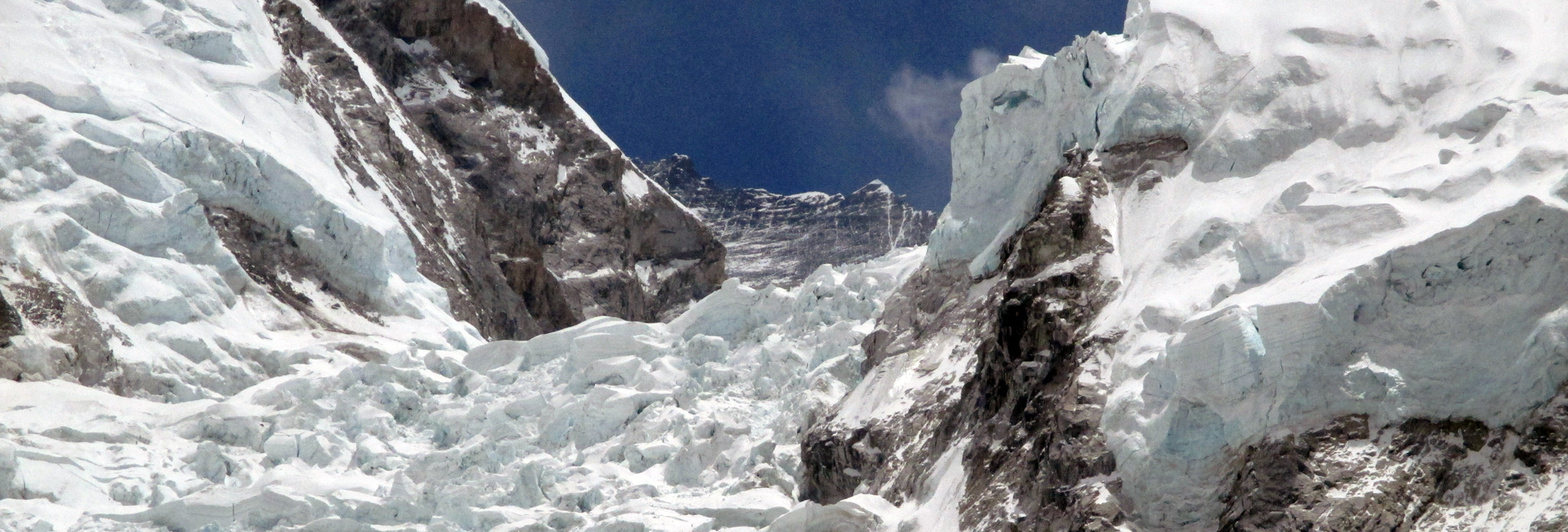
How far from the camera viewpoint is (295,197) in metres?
57.6

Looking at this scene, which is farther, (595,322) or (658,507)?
(595,322)

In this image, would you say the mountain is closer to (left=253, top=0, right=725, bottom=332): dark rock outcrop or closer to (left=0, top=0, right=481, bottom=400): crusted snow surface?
(left=253, top=0, right=725, bottom=332): dark rock outcrop

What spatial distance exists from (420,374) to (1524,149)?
29129mm

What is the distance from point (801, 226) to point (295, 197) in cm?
8988

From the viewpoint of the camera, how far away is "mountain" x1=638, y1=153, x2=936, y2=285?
13250 cm

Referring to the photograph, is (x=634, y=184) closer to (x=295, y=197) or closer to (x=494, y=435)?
(x=295, y=197)

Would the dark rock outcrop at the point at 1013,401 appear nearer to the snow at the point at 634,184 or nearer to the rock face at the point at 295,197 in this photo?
the rock face at the point at 295,197

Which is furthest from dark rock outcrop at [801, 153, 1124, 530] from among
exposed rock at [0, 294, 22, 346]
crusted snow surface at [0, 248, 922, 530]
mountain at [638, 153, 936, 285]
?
mountain at [638, 153, 936, 285]

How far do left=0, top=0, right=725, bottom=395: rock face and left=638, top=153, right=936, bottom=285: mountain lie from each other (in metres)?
35.3

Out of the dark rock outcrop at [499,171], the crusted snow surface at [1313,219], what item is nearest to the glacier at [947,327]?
the crusted snow surface at [1313,219]

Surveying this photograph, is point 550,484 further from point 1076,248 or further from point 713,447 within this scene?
point 1076,248

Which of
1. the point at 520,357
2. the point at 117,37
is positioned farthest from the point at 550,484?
the point at 117,37

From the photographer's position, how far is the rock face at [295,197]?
45.4m

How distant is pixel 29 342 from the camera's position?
4084cm
